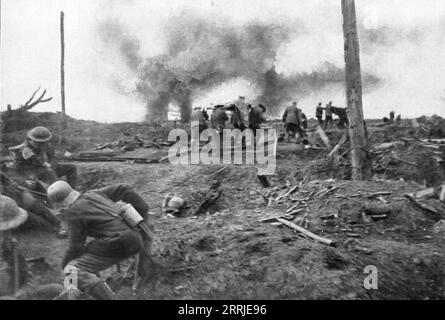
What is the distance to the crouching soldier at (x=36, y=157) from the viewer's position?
222 inches

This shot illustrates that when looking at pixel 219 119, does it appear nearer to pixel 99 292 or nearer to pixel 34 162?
pixel 34 162

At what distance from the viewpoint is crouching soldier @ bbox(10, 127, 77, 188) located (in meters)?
5.64

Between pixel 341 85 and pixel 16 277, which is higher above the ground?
pixel 341 85

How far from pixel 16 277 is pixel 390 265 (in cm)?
378

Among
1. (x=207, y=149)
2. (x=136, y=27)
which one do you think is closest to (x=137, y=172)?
(x=207, y=149)

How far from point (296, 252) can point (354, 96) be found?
3.61 metres

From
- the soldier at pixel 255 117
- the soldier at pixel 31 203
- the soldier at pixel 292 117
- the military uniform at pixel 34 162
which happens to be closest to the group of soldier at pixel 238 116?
the soldier at pixel 255 117

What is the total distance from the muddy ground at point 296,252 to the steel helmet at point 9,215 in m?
0.44

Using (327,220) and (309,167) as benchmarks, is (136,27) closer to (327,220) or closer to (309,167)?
(309,167)

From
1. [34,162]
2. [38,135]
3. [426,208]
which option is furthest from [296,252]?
[38,135]

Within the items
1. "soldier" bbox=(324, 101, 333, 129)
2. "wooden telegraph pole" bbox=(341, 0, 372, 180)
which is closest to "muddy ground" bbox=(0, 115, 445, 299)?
"wooden telegraph pole" bbox=(341, 0, 372, 180)

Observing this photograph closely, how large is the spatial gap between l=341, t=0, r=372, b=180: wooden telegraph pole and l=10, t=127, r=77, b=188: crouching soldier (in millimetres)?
4779

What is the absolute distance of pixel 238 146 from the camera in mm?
10562

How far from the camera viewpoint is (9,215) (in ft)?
13.8
